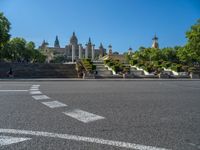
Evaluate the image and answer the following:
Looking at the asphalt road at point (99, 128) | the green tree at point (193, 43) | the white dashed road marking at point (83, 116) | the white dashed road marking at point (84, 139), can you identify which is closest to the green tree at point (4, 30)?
the green tree at point (193, 43)

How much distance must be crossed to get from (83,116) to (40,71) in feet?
113

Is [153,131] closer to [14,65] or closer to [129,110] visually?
[129,110]

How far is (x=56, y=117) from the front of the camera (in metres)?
6.09

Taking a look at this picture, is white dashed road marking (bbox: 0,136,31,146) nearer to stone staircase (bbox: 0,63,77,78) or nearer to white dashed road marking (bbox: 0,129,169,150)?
white dashed road marking (bbox: 0,129,169,150)

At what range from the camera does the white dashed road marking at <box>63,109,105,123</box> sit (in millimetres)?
5875

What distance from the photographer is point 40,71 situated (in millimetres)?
39594

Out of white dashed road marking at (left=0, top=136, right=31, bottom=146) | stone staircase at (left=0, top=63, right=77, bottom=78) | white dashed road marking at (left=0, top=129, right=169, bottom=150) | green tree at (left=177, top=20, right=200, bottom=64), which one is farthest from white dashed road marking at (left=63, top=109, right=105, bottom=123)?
green tree at (left=177, top=20, right=200, bottom=64)

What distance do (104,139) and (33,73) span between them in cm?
3520

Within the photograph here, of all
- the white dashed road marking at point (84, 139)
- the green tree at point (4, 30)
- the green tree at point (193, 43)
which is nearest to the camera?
the white dashed road marking at point (84, 139)

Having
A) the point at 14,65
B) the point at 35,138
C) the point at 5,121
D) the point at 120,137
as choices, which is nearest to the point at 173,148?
the point at 120,137

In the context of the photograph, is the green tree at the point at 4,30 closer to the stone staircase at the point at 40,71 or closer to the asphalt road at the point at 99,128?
the stone staircase at the point at 40,71

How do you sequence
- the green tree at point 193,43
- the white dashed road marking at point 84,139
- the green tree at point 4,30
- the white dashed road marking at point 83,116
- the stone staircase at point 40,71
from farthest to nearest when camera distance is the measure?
the green tree at point 193,43 < the green tree at point 4,30 < the stone staircase at point 40,71 < the white dashed road marking at point 83,116 < the white dashed road marking at point 84,139

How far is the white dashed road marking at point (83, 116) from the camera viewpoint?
588 cm

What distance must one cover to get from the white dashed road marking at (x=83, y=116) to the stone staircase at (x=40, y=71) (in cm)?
3000
